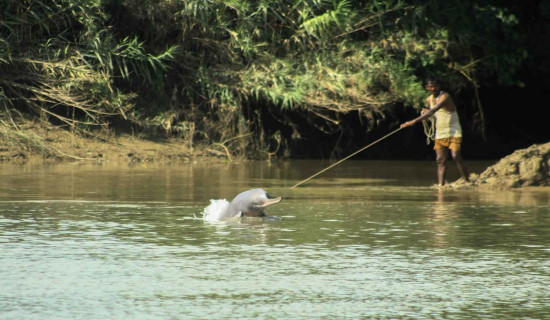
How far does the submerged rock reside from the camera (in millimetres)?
14516

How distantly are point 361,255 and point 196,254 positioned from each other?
1.25m

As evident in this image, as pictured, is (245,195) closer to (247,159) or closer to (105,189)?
(105,189)

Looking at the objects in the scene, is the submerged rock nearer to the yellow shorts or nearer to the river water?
the yellow shorts

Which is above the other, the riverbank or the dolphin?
the riverbank

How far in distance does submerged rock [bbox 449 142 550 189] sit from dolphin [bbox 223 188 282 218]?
4.85m

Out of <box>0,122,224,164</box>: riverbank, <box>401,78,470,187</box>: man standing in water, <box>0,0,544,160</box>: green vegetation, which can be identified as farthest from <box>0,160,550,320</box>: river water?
Answer: <box>0,0,544,160</box>: green vegetation

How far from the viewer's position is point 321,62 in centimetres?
2069

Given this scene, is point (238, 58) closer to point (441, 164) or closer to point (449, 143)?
point (449, 143)

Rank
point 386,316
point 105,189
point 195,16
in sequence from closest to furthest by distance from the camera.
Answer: point 386,316 < point 105,189 < point 195,16

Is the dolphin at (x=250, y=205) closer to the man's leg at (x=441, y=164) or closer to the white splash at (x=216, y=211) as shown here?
the white splash at (x=216, y=211)

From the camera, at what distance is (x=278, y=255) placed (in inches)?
314

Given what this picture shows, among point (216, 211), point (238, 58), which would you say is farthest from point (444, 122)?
point (238, 58)

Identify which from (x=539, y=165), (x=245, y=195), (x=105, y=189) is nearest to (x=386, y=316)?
(x=245, y=195)

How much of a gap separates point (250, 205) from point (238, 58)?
37.0 feet
